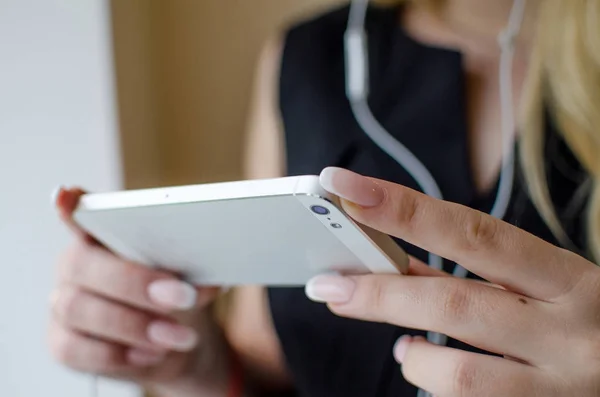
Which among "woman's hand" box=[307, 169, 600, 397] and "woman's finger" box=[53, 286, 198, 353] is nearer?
"woman's hand" box=[307, 169, 600, 397]

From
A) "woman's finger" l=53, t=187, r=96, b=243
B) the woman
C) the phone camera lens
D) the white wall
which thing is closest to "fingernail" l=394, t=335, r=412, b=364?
the woman

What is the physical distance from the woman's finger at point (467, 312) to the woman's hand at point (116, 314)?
174mm

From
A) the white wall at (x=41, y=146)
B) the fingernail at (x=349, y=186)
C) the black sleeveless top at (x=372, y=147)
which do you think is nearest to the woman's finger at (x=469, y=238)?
the fingernail at (x=349, y=186)

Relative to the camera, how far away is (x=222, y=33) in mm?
755

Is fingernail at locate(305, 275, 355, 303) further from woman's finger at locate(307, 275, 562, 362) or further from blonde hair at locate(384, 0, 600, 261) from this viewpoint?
blonde hair at locate(384, 0, 600, 261)

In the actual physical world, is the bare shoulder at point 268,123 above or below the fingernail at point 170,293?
above

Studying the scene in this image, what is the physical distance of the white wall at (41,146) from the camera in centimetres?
57

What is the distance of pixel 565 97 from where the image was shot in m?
0.48

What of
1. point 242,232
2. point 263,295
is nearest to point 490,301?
point 242,232

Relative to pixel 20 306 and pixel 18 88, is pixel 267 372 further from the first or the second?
pixel 18 88

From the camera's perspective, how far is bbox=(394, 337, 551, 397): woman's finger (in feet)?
0.93

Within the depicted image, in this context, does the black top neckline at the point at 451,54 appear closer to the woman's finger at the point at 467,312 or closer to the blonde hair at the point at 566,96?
the blonde hair at the point at 566,96

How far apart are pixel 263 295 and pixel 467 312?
0.34 meters

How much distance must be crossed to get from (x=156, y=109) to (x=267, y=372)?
35 centimetres
